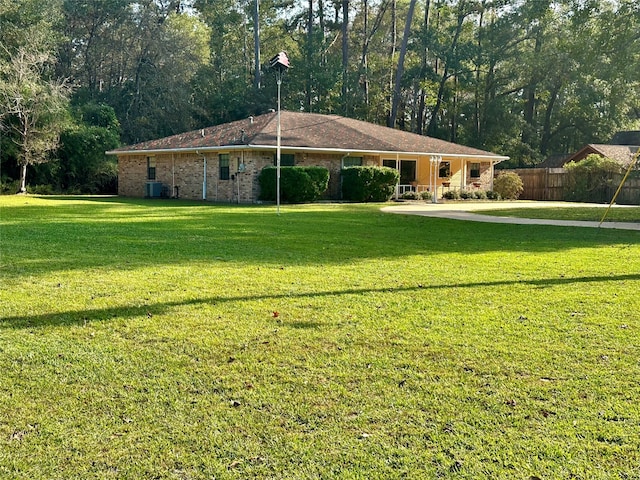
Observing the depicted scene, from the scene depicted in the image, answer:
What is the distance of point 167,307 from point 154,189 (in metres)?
24.3

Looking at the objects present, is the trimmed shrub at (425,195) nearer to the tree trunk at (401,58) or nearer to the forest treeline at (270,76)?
the forest treeline at (270,76)

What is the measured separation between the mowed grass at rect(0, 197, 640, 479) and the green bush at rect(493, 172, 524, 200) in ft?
83.1

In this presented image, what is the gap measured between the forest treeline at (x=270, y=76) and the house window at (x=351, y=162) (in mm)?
12031

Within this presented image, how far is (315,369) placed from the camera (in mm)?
3938

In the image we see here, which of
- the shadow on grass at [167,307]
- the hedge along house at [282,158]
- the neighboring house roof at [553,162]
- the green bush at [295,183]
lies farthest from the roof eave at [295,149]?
the shadow on grass at [167,307]

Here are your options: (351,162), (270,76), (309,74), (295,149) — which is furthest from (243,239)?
(270,76)

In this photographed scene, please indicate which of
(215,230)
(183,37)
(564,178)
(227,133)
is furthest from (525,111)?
(215,230)

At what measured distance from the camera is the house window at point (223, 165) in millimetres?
26219

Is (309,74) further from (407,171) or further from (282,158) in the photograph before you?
(282,158)

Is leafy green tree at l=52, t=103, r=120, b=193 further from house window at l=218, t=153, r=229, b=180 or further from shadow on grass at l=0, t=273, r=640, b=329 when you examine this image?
shadow on grass at l=0, t=273, r=640, b=329

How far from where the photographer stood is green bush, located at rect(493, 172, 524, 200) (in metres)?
32.6

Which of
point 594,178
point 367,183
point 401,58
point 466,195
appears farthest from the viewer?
point 401,58

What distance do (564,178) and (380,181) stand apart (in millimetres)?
12735

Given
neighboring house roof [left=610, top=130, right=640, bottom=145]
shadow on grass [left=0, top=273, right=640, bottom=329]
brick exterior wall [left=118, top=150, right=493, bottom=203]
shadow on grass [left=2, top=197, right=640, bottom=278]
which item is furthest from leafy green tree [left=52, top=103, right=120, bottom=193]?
neighboring house roof [left=610, top=130, right=640, bottom=145]
